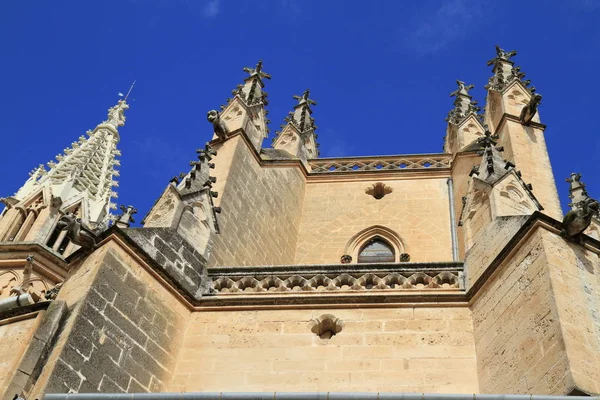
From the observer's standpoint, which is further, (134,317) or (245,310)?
(245,310)

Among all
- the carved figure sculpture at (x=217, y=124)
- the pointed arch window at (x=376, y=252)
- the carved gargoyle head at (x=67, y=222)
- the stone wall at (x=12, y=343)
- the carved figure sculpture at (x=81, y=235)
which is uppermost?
the carved figure sculpture at (x=217, y=124)

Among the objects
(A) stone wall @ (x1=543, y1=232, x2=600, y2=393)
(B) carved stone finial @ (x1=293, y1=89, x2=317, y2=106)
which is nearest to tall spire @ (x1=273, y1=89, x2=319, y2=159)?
(B) carved stone finial @ (x1=293, y1=89, x2=317, y2=106)

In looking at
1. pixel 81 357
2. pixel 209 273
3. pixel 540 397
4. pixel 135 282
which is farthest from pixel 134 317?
pixel 540 397

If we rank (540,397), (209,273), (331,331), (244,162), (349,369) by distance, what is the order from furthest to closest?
1. (244,162)
2. (209,273)
3. (331,331)
4. (349,369)
5. (540,397)

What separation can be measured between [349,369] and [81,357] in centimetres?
292

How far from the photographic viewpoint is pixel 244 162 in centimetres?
1428

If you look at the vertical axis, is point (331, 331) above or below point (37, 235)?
below

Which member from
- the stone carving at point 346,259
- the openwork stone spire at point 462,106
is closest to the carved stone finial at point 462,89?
the openwork stone spire at point 462,106

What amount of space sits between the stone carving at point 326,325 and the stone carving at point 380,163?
7.32 meters

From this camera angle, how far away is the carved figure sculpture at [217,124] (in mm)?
14523

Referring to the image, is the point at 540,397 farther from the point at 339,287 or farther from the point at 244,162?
the point at 244,162

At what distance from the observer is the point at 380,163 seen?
17.1 metres

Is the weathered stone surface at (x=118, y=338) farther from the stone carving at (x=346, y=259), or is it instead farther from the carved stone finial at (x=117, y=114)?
the carved stone finial at (x=117, y=114)

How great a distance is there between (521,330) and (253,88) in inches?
408
